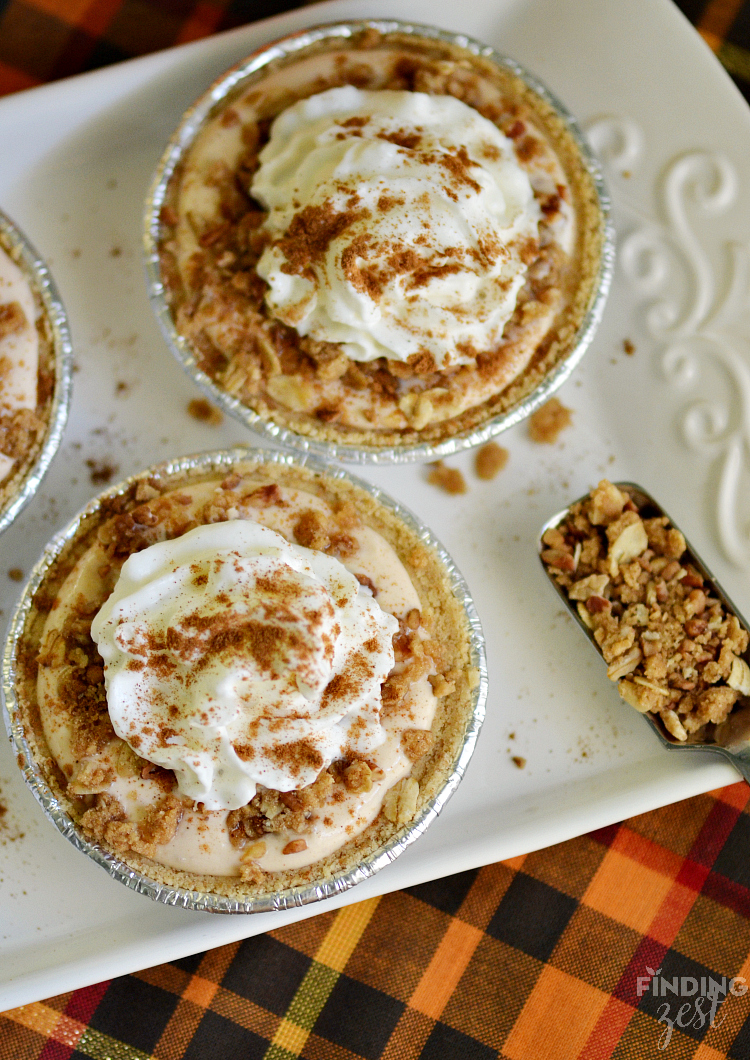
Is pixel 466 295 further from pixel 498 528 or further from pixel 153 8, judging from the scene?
pixel 153 8

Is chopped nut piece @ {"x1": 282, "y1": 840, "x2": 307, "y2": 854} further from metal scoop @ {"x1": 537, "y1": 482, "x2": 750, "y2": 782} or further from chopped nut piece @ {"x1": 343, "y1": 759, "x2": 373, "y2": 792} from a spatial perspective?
metal scoop @ {"x1": 537, "y1": 482, "x2": 750, "y2": 782}

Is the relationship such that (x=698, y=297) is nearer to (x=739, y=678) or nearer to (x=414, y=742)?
(x=739, y=678)

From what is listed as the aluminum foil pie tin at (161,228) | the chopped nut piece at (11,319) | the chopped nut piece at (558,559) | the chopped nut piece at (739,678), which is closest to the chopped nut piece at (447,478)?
the aluminum foil pie tin at (161,228)

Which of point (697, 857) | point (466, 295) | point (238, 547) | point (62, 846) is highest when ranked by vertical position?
point (466, 295)

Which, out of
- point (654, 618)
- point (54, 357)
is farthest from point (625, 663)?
point (54, 357)

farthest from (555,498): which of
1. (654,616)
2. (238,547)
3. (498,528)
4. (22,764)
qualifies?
(22,764)

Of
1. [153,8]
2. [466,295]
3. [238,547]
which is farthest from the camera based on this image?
[153,8]
